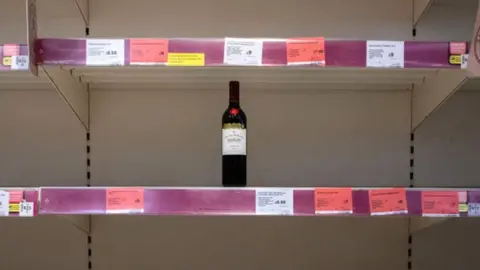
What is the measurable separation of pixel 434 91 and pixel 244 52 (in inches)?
26.0

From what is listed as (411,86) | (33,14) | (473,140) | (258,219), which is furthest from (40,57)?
(473,140)

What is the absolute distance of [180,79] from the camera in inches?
73.0

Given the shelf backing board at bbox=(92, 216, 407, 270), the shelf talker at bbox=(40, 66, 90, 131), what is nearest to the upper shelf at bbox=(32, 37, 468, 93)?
the shelf talker at bbox=(40, 66, 90, 131)

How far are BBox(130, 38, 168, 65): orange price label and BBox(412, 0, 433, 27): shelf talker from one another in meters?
0.92

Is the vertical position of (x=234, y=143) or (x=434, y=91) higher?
(x=434, y=91)

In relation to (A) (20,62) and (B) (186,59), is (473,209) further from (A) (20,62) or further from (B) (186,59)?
(A) (20,62)

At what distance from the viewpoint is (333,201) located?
4.50ft

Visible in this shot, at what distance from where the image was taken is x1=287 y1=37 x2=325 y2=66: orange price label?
4.51 ft

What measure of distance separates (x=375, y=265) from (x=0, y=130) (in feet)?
4.51

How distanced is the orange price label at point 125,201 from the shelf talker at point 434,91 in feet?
2.89

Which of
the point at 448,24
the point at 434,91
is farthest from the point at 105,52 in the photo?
the point at 448,24

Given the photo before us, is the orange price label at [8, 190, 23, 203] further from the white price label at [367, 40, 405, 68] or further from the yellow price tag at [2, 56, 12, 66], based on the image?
the white price label at [367, 40, 405, 68]

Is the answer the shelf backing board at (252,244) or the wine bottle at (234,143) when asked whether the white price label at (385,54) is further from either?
the shelf backing board at (252,244)

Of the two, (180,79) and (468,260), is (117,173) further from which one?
(468,260)
